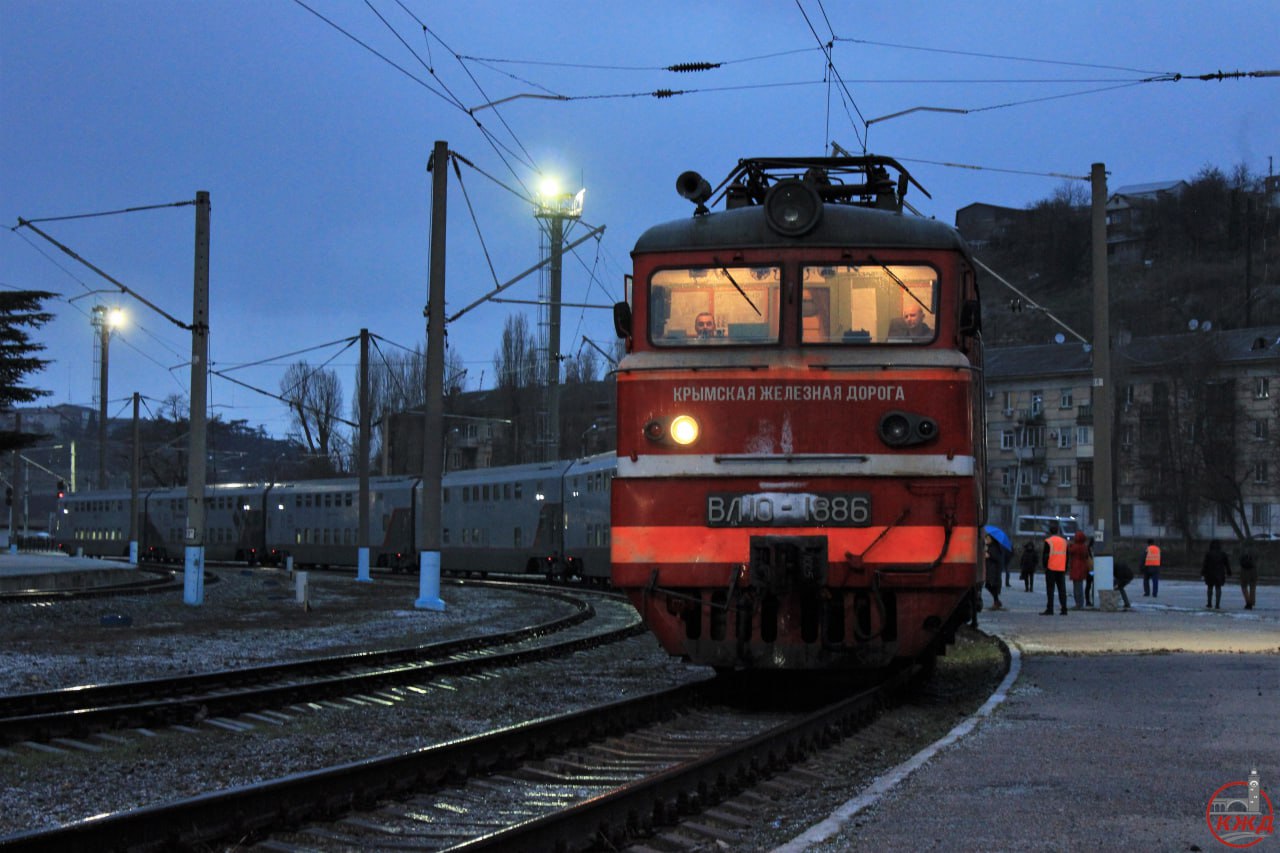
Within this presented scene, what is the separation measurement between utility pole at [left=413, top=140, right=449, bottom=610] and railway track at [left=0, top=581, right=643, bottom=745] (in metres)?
5.69

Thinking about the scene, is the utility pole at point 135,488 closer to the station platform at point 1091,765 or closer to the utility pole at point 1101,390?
the utility pole at point 1101,390

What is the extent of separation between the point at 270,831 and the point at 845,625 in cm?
522

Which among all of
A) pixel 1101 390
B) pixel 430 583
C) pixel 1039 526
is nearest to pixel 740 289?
pixel 430 583

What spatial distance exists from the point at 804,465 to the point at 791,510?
0.36 metres

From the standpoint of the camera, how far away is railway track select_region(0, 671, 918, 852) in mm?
6055

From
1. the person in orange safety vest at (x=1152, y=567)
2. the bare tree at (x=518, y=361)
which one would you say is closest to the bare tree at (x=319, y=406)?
the bare tree at (x=518, y=361)

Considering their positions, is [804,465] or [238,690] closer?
[804,465]

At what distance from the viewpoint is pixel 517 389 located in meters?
77.0

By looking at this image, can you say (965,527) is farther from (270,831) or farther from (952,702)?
(270,831)

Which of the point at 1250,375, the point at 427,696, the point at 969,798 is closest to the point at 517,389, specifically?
the point at 1250,375

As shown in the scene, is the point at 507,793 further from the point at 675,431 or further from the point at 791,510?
the point at 675,431

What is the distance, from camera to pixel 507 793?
7.82 metres

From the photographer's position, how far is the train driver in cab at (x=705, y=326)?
437 inches

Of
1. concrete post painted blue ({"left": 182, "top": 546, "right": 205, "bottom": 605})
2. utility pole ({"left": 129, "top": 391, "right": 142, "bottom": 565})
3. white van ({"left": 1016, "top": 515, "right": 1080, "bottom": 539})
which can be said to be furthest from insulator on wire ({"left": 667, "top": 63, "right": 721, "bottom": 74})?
white van ({"left": 1016, "top": 515, "right": 1080, "bottom": 539})
